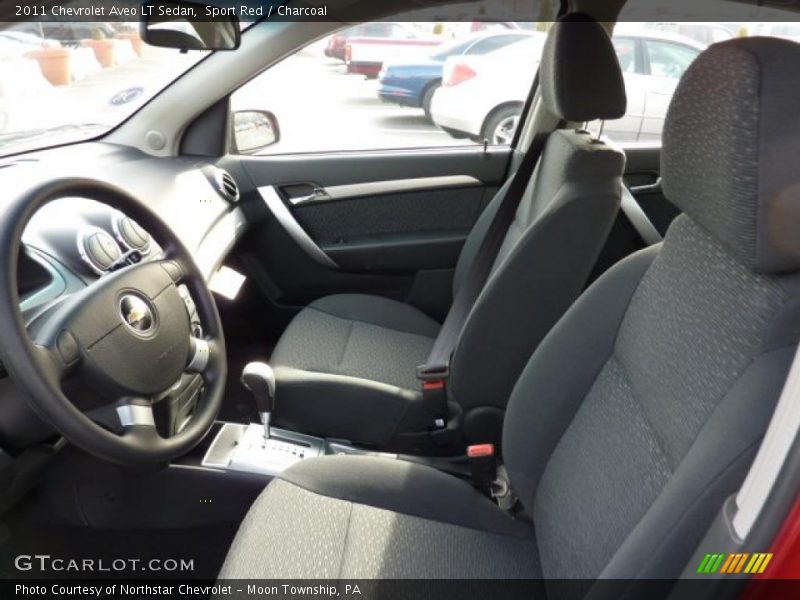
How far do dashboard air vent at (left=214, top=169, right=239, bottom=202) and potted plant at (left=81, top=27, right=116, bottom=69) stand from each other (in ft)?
1.35

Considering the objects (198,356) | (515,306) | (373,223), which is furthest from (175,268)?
(373,223)

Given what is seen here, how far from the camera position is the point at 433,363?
5.10ft

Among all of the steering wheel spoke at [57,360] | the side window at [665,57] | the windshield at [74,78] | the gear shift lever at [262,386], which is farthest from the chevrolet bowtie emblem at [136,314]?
the side window at [665,57]

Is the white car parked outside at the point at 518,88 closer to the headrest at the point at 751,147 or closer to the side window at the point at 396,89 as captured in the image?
the side window at the point at 396,89

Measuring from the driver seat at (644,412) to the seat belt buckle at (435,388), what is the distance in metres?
0.27

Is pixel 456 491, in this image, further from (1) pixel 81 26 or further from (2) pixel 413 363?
(1) pixel 81 26

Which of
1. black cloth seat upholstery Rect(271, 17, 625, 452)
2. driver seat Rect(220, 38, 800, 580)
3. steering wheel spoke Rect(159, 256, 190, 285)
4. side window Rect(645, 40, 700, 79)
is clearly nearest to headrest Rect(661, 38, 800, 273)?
driver seat Rect(220, 38, 800, 580)

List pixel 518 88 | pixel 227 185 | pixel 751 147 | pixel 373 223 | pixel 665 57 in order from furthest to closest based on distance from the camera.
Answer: pixel 665 57 < pixel 518 88 < pixel 373 223 < pixel 227 185 < pixel 751 147

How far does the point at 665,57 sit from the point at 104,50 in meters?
2.00

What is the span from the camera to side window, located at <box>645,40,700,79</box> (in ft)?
8.14

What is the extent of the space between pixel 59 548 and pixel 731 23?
80.6 inches

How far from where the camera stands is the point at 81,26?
61.1 inches

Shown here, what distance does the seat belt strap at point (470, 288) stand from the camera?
5.04ft

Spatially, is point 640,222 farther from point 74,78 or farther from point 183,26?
point 74,78
